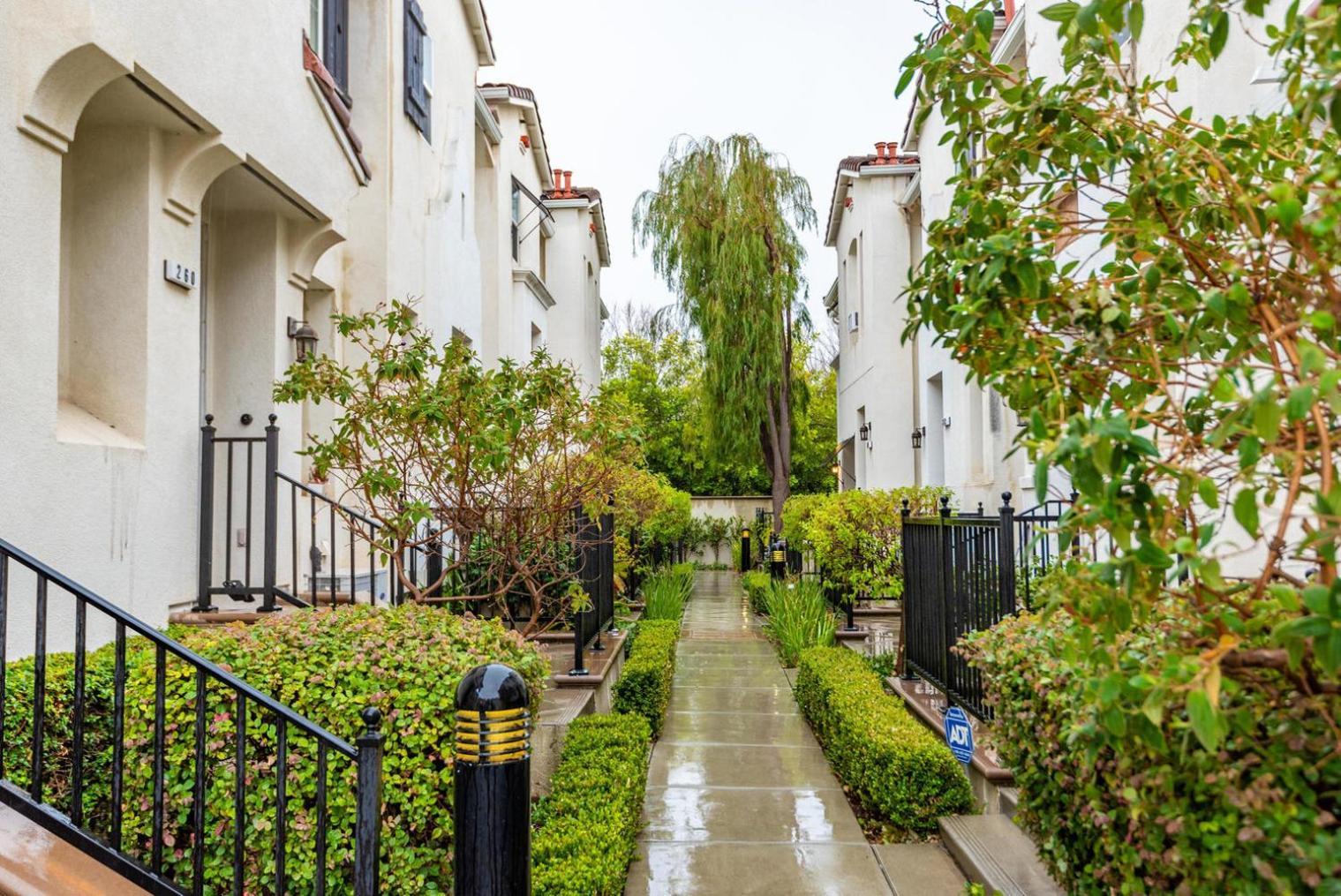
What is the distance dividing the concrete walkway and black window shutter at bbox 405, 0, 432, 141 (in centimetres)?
714

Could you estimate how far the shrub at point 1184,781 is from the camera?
177 cm

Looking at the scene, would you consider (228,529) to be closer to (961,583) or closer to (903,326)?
(961,583)

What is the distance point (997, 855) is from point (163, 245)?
581 cm

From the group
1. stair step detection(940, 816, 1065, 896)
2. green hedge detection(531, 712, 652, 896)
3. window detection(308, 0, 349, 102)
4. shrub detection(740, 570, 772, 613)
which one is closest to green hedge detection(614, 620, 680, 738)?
green hedge detection(531, 712, 652, 896)

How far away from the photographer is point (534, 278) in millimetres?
16922

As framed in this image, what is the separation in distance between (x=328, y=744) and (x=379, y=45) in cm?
851

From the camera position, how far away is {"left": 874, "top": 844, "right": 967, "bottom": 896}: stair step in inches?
173

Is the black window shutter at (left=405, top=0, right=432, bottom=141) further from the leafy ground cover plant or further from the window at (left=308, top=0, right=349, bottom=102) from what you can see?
the leafy ground cover plant

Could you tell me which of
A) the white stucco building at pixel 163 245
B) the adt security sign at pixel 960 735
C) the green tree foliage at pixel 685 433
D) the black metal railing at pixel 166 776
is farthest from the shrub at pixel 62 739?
the green tree foliage at pixel 685 433

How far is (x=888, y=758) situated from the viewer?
211 inches

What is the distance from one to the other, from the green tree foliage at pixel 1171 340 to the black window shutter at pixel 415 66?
870 centimetres

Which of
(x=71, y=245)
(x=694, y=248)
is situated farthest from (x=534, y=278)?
(x=71, y=245)

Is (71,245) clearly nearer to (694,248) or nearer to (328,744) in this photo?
(328,744)

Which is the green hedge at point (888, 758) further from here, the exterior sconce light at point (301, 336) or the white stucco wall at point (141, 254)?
the exterior sconce light at point (301, 336)
